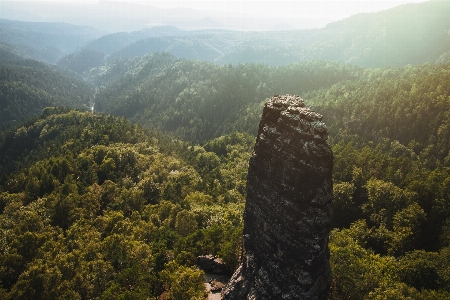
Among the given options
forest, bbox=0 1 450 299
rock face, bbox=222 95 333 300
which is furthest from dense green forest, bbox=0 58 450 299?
rock face, bbox=222 95 333 300

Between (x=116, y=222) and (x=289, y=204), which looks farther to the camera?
(x=116, y=222)

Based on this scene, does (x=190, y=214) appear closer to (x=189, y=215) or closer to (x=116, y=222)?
(x=189, y=215)

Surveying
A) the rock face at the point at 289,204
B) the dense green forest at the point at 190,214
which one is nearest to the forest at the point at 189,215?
the dense green forest at the point at 190,214

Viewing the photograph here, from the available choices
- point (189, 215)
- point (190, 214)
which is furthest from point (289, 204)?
point (190, 214)

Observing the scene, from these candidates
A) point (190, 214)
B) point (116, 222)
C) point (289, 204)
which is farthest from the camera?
point (116, 222)

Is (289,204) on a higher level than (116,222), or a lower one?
higher

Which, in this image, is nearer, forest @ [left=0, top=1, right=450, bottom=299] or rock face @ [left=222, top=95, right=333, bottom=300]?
rock face @ [left=222, top=95, right=333, bottom=300]

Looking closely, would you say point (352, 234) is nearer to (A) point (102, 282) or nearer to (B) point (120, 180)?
(A) point (102, 282)

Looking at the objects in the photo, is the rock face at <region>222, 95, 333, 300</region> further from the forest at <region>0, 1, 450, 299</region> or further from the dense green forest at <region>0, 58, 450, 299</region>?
the forest at <region>0, 1, 450, 299</region>
